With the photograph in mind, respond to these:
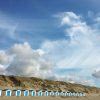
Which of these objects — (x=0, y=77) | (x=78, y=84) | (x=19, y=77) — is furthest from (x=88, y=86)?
(x=0, y=77)

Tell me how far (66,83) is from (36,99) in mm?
115292

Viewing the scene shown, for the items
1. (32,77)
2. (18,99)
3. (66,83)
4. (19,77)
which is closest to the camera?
(18,99)

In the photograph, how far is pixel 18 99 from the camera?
108 feet

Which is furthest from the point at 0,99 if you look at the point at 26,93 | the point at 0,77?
the point at 0,77

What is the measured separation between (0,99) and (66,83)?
121 meters

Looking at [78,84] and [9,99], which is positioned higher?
[78,84]

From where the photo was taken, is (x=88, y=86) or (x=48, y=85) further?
(x=88, y=86)

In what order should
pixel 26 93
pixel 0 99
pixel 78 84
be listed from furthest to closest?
pixel 78 84, pixel 26 93, pixel 0 99

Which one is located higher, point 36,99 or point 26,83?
point 26,83

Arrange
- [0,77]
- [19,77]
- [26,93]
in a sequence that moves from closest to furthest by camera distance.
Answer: [26,93] → [0,77] → [19,77]

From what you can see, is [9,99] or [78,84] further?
[78,84]

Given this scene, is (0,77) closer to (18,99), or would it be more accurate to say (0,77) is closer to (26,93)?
(26,93)

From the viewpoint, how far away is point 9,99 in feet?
104

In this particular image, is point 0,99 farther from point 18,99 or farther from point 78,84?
point 78,84
